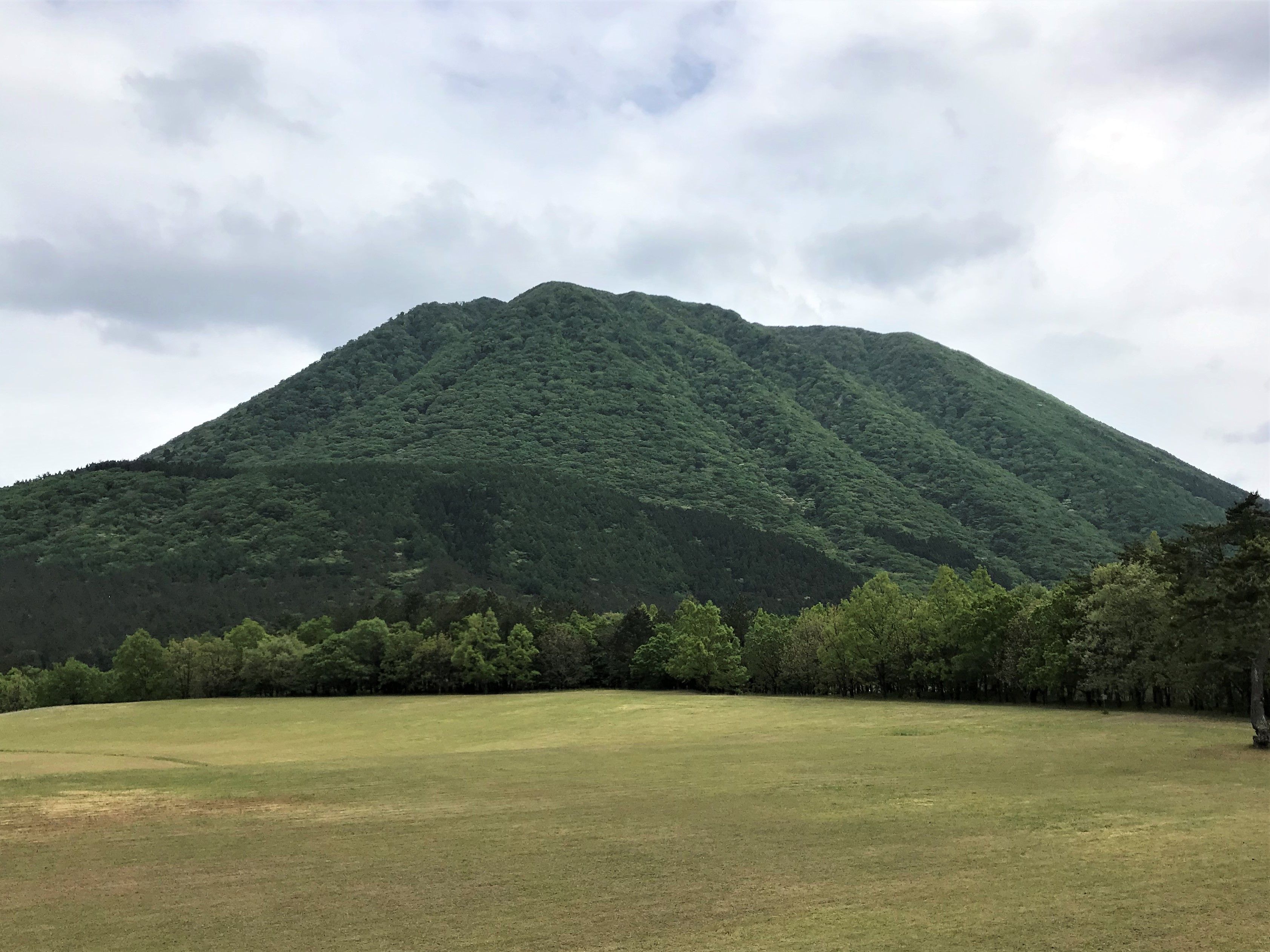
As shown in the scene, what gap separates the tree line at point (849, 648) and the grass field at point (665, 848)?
961 cm

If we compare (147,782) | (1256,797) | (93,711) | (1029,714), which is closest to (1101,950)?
(1256,797)

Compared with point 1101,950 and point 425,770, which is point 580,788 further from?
point 1101,950

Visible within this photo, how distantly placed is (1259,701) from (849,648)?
2413 inches

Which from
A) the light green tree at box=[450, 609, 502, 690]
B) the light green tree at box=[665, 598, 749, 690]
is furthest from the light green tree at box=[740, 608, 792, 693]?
the light green tree at box=[450, 609, 502, 690]

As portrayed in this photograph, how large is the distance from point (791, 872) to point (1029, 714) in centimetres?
5624

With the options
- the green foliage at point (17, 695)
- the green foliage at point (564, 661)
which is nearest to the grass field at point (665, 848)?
the green foliage at point (564, 661)

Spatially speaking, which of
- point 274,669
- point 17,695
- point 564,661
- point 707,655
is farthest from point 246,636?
point 707,655

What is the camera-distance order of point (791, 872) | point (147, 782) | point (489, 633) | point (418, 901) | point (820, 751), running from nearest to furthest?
point (418, 901) → point (791, 872) → point (147, 782) → point (820, 751) → point (489, 633)

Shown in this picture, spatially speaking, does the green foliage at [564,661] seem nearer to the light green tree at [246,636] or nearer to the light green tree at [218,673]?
the light green tree at [246,636]

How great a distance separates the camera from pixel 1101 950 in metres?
18.2

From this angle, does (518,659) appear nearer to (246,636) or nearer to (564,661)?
(564,661)

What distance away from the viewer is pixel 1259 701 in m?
47.6

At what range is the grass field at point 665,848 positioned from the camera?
2019 cm

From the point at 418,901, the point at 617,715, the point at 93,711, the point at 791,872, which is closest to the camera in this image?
the point at 418,901
